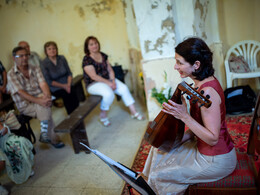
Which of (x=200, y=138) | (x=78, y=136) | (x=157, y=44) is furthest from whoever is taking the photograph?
(x=157, y=44)

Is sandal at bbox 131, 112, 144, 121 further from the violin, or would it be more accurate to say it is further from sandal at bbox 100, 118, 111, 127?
the violin

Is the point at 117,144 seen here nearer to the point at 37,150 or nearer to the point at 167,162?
the point at 37,150

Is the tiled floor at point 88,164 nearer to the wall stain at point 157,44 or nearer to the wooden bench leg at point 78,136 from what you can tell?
the wooden bench leg at point 78,136

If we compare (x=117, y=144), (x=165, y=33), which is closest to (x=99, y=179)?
(x=117, y=144)

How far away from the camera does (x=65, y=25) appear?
5.18 m

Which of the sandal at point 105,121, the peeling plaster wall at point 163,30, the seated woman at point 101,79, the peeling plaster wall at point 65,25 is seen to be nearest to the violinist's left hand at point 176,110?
the peeling plaster wall at point 163,30

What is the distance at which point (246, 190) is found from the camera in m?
1.59

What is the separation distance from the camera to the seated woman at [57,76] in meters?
4.25

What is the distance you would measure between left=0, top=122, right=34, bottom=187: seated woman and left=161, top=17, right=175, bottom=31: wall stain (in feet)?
7.34

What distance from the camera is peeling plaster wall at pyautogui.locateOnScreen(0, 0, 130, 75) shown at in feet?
16.3

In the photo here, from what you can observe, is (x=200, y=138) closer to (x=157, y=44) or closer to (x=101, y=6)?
(x=157, y=44)

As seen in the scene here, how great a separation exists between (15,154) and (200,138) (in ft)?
6.68

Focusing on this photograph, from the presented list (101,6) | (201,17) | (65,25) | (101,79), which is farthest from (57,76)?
(201,17)

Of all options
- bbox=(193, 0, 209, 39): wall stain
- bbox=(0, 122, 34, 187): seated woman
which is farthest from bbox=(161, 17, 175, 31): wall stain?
bbox=(0, 122, 34, 187): seated woman
